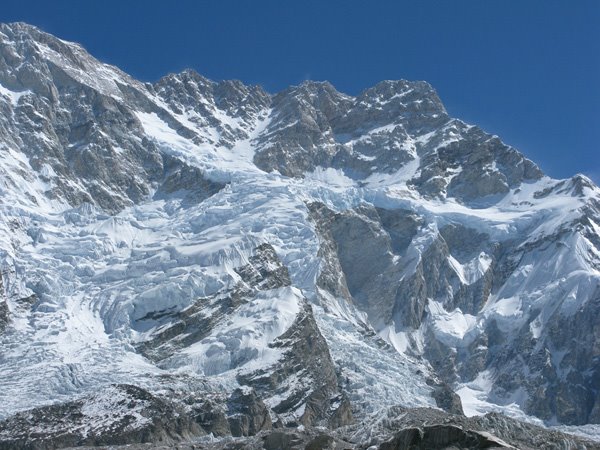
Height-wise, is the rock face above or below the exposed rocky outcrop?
below

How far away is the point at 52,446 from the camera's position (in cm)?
13200

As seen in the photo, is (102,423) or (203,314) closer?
(102,423)

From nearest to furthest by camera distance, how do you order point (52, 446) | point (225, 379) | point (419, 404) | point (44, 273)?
point (52, 446)
point (225, 379)
point (419, 404)
point (44, 273)

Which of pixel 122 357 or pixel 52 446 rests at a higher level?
pixel 122 357

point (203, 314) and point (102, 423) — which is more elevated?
point (203, 314)

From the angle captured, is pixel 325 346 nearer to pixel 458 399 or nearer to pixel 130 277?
pixel 458 399

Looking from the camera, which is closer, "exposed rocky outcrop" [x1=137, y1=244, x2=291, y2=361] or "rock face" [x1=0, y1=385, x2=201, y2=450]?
"rock face" [x1=0, y1=385, x2=201, y2=450]

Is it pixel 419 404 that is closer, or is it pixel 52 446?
pixel 52 446

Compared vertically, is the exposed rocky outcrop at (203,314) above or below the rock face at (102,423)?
above

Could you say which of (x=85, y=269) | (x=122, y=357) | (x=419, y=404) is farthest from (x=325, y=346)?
(x=85, y=269)

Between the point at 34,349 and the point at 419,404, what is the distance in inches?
1893

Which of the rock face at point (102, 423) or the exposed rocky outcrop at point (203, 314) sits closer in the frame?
the rock face at point (102, 423)

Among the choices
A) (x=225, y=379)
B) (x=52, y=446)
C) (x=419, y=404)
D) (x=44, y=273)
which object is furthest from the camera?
(x=44, y=273)

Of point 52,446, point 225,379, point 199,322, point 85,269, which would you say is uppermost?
point 85,269
